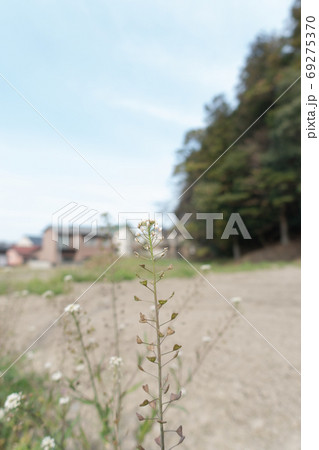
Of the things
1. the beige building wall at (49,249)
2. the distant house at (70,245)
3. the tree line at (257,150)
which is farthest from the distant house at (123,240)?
the tree line at (257,150)

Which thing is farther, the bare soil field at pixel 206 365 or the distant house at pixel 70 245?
the bare soil field at pixel 206 365

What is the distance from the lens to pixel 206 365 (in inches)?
41.7

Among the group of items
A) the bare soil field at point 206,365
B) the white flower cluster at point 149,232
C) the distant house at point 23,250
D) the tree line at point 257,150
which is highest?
the tree line at point 257,150

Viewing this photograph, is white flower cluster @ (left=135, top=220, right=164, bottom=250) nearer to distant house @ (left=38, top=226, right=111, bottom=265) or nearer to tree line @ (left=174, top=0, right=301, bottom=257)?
distant house @ (left=38, top=226, right=111, bottom=265)

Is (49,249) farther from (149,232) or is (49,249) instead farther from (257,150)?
(257,150)

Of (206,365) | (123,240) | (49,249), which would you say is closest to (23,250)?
(49,249)

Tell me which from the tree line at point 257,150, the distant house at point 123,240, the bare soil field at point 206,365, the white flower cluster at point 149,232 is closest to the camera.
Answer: the white flower cluster at point 149,232

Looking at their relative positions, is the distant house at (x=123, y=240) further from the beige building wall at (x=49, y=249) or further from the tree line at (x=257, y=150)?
the tree line at (x=257, y=150)

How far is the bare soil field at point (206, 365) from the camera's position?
27.3 inches

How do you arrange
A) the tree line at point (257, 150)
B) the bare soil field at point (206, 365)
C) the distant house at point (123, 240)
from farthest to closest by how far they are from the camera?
the tree line at point (257, 150)
the bare soil field at point (206, 365)
the distant house at point (123, 240)

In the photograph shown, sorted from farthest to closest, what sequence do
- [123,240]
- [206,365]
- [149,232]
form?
[206,365] → [123,240] → [149,232]

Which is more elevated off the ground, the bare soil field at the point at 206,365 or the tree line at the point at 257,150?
the tree line at the point at 257,150
